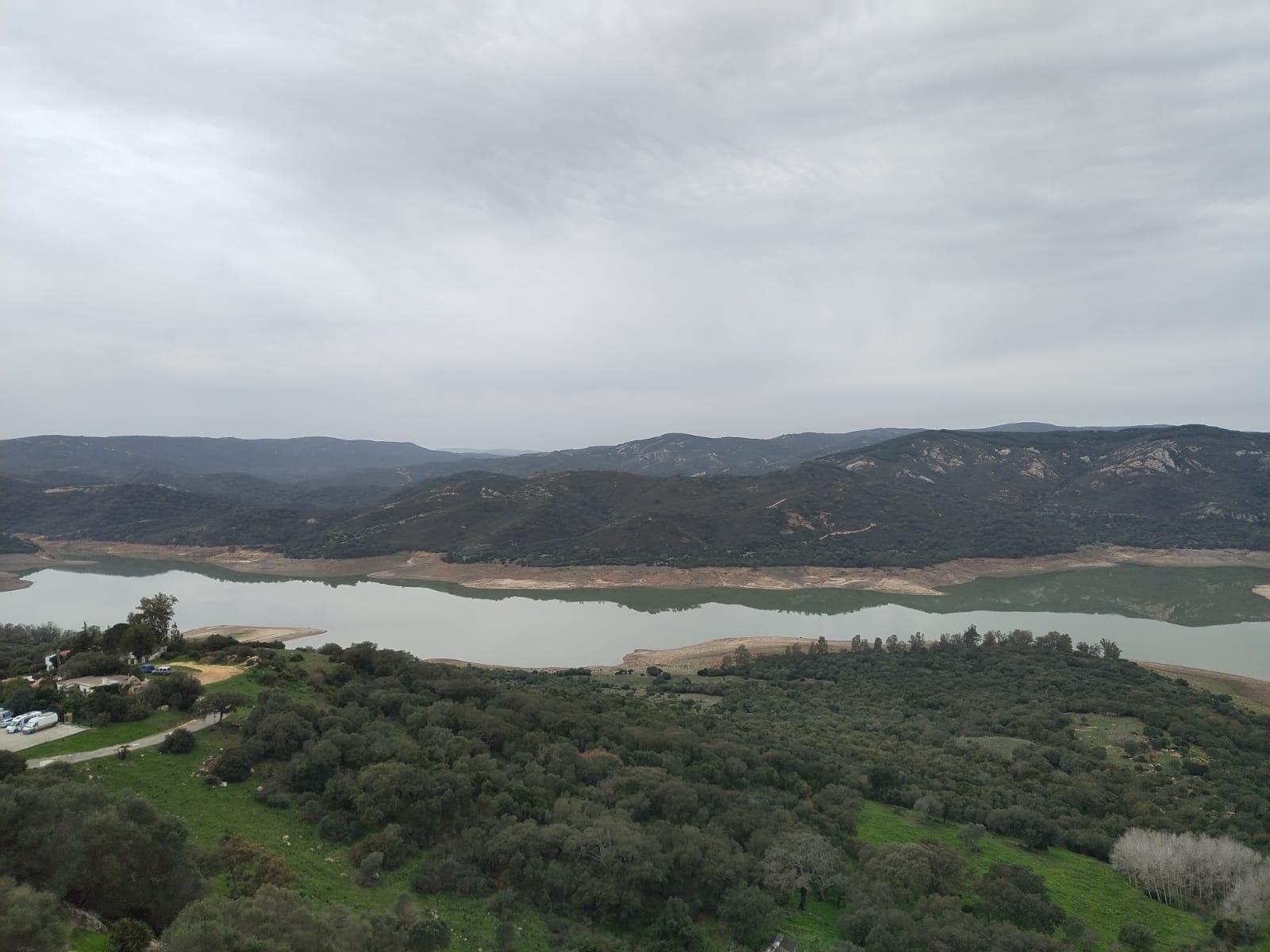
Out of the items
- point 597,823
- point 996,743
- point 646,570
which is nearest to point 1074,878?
point 996,743

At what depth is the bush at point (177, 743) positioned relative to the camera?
13.9 metres

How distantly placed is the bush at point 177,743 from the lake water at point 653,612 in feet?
87.4

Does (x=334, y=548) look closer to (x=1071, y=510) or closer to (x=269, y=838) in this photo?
(x=269, y=838)

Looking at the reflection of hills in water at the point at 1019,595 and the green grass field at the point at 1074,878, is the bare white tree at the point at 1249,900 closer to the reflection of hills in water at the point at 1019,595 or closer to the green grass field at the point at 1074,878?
the green grass field at the point at 1074,878

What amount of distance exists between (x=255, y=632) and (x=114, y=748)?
115ft

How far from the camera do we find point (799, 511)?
279 ft

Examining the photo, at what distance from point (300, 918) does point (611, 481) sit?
96987mm

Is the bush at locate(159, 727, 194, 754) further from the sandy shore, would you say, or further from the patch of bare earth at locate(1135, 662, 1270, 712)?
the patch of bare earth at locate(1135, 662, 1270, 712)

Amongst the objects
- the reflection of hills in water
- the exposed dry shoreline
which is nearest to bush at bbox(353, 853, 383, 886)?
the reflection of hills in water

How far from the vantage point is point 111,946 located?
750 centimetres

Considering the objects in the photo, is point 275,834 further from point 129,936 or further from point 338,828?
point 129,936

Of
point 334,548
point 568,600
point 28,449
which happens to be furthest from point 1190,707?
point 28,449

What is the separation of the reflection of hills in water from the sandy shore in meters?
18.6

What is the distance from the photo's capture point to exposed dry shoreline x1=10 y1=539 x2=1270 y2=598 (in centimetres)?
6788
